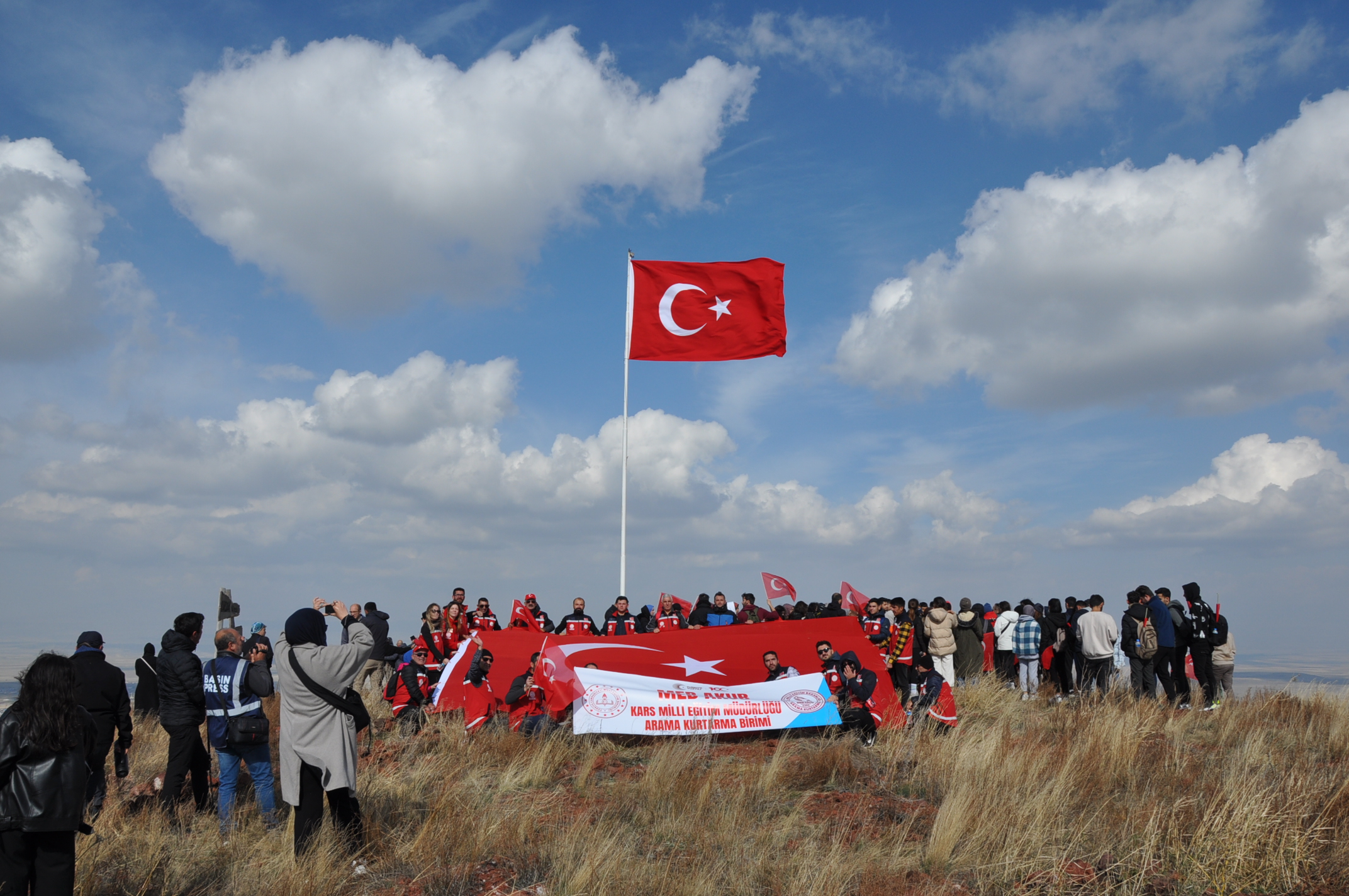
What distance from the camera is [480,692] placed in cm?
1329

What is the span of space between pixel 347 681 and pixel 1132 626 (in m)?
12.7

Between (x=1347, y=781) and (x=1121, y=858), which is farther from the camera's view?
(x=1347, y=781)

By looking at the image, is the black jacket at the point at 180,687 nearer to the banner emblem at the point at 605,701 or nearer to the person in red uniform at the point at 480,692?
the banner emblem at the point at 605,701

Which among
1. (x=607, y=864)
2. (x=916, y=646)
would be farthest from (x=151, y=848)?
(x=916, y=646)

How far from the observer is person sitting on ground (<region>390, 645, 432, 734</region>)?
12680 mm

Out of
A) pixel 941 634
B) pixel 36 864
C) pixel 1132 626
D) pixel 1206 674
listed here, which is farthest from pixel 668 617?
pixel 36 864

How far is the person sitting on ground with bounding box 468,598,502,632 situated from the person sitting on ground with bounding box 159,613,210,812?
24.0ft

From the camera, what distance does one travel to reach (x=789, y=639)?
46.9 feet

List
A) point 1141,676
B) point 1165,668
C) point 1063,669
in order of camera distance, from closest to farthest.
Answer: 1. point 1165,668
2. point 1141,676
3. point 1063,669

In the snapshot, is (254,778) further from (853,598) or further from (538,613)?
(853,598)

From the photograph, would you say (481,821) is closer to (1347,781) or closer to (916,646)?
(1347,781)

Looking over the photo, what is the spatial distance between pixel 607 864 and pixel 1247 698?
12.7 meters

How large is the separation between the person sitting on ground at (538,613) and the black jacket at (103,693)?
361 inches

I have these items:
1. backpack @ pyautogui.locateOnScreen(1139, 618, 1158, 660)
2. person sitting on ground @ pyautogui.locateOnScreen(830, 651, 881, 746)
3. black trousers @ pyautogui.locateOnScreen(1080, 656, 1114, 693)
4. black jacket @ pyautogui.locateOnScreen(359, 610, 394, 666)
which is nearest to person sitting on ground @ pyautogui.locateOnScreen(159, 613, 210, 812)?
black jacket @ pyautogui.locateOnScreen(359, 610, 394, 666)
